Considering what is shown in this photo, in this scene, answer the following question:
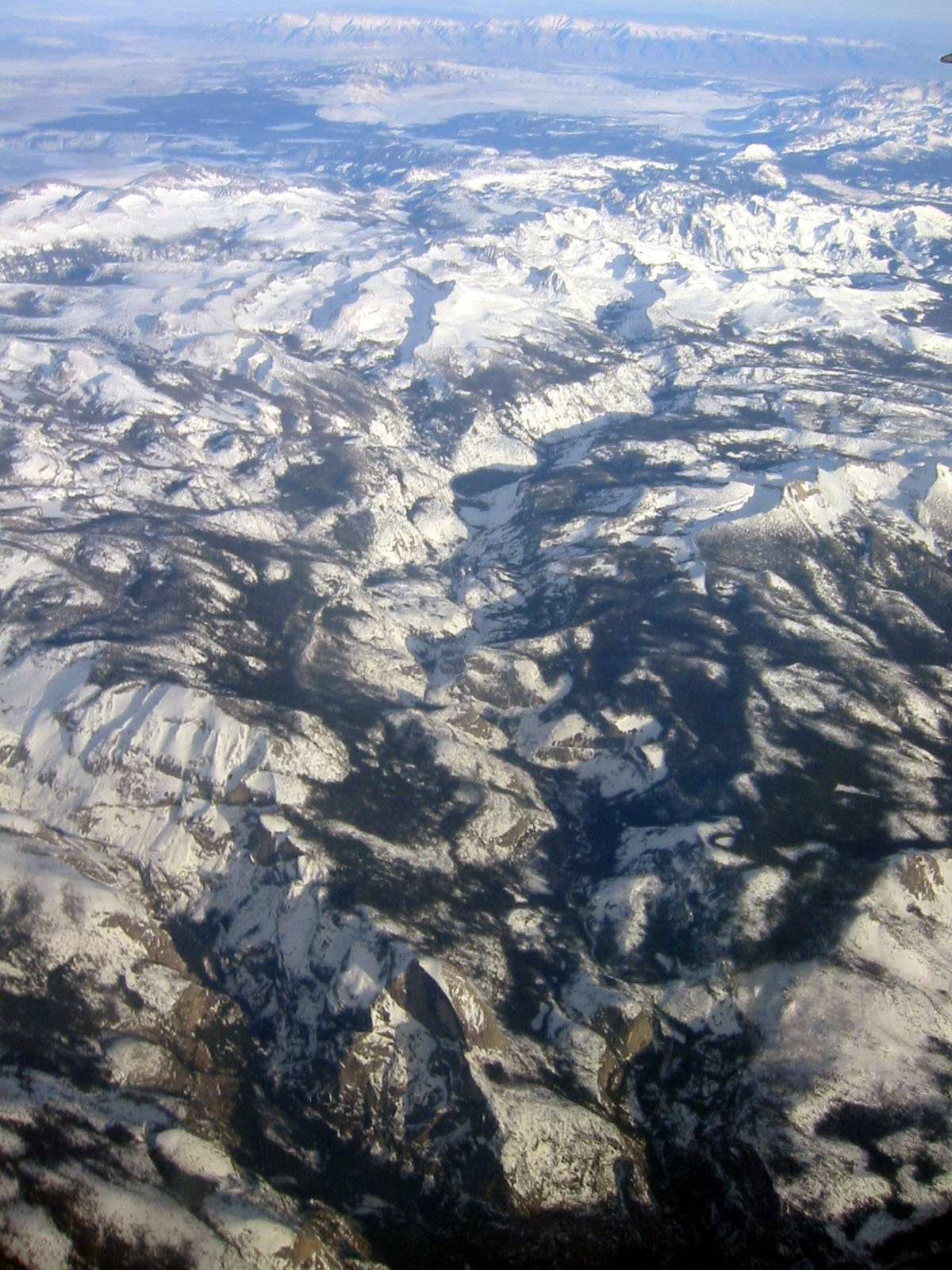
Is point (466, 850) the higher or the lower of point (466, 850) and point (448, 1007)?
the lower

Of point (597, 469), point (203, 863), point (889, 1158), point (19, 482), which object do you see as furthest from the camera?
point (597, 469)

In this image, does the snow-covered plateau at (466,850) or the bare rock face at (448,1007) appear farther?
the bare rock face at (448,1007)

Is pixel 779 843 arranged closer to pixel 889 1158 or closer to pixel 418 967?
pixel 889 1158

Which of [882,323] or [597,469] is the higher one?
[882,323]

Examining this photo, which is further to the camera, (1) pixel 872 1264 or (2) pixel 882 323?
(2) pixel 882 323

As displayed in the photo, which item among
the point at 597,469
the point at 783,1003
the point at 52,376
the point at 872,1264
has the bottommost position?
the point at 872,1264

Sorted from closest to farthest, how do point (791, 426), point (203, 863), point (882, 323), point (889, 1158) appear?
point (889, 1158), point (203, 863), point (791, 426), point (882, 323)

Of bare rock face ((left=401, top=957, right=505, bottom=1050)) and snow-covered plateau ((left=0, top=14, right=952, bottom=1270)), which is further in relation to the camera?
bare rock face ((left=401, top=957, right=505, bottom=1050))

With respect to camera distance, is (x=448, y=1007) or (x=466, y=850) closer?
(x=448, y=1007)

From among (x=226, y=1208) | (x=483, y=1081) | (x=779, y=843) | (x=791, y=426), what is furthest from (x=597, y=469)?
(x=226, y=1208)
